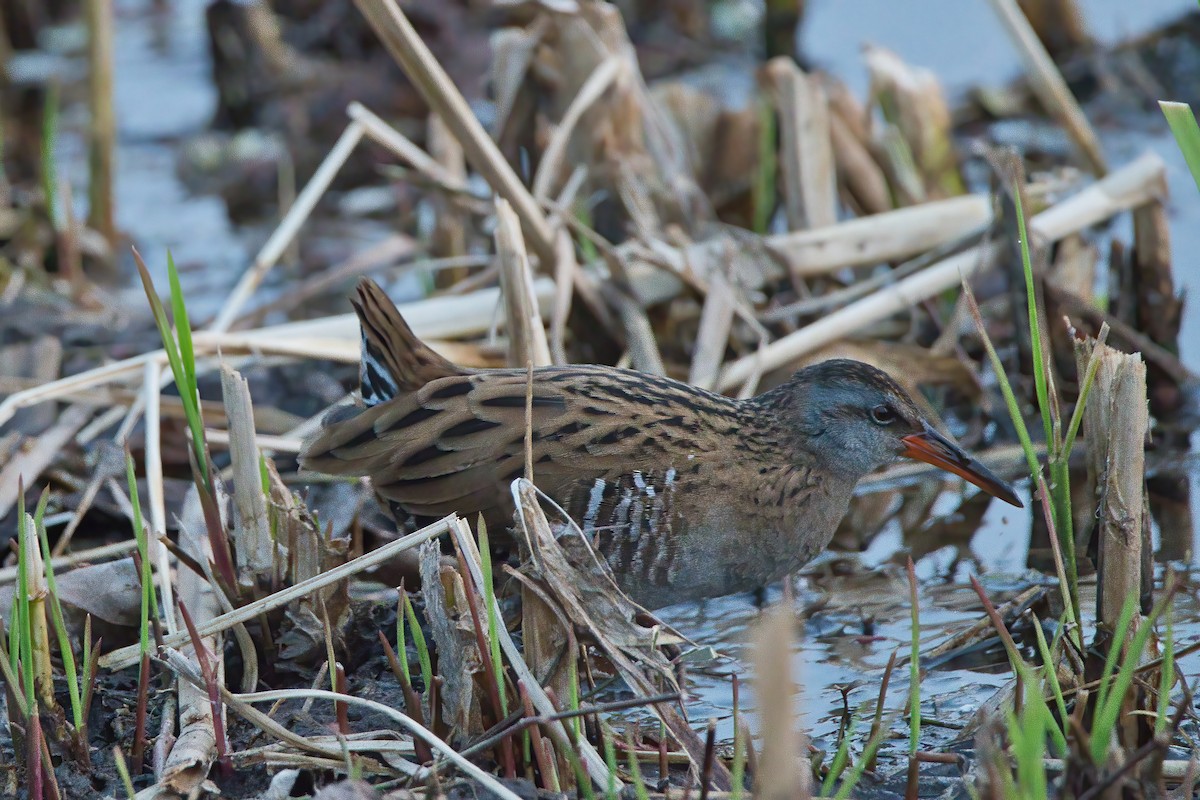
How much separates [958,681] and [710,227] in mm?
1860

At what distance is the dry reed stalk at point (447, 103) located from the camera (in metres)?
3.08

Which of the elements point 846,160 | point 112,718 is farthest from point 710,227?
point 112,718

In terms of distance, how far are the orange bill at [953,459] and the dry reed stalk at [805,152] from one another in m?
1.49

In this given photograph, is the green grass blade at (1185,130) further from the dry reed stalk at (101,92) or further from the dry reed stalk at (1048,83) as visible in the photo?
the dry reed stalk at (101,92)

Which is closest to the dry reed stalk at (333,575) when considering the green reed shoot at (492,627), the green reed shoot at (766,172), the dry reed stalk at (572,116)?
the green reed shoot at (492,627)

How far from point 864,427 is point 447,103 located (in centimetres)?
115

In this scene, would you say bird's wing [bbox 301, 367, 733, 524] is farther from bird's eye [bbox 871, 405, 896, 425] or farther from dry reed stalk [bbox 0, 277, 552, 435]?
dry reed stalk [bbox 0, 277, 552, 435]

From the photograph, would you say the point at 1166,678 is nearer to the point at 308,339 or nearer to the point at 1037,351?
the point at 1037,351

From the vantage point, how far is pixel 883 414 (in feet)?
9.45

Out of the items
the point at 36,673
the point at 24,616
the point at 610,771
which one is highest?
the point at 24,616

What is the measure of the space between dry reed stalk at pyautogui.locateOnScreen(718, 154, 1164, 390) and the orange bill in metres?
0.72

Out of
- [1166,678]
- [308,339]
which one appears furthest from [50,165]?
[1166,678]

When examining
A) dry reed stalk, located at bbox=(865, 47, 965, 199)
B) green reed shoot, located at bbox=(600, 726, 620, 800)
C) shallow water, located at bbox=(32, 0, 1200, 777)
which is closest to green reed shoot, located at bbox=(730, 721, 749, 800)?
green reed shoot, located at bbox=(600, 726, 620, 800)

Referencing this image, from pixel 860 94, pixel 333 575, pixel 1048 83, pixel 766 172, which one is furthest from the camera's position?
pixel 860 94
